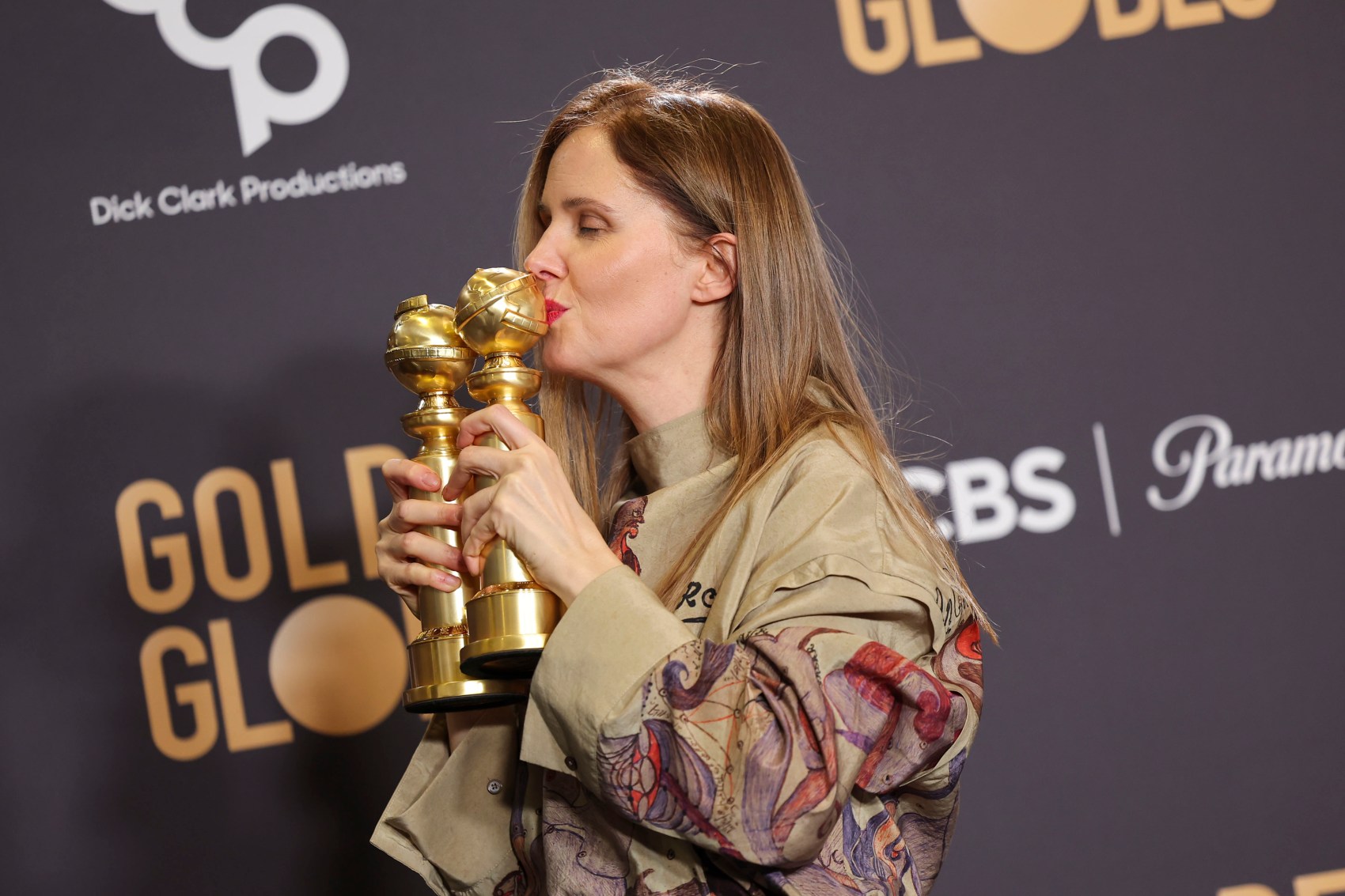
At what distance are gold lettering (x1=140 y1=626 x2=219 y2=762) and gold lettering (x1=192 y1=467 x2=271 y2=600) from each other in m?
0.11

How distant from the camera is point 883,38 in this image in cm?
234

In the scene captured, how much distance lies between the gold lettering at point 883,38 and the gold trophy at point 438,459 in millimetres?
1268

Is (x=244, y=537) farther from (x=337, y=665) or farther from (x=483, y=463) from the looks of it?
(x=483, y=463)

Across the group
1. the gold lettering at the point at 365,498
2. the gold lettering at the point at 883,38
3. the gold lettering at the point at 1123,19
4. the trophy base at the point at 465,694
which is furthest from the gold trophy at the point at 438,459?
the gold lettering at the point at 1123,19

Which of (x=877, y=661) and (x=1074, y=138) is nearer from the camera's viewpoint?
(x=877, y=661)

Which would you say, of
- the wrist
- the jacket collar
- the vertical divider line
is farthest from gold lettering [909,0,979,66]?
the wrist

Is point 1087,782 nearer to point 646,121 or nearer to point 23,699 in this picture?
point 646,121

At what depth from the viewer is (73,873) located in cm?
223

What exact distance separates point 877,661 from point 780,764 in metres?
0.12

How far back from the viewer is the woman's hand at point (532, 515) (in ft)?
3.65

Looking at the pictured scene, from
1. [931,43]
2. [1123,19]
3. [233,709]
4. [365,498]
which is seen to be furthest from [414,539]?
[1123,19]

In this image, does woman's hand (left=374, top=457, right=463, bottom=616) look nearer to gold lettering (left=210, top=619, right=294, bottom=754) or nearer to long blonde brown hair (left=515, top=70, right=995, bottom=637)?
long blonde brown hair (left=515, top=70, right=995, bottom=637)

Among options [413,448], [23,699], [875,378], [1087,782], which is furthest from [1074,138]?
[23,699]

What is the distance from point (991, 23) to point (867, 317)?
1.83 feet
